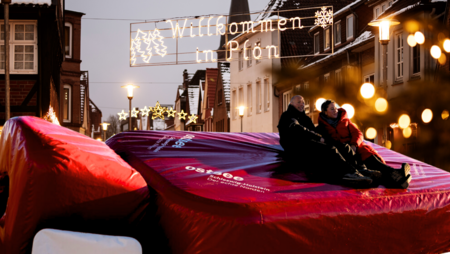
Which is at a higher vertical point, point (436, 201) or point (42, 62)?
point (42, 62)

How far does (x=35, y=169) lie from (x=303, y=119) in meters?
3.36

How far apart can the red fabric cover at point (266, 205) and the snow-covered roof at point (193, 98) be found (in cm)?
4824

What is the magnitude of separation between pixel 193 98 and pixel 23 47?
41455 millimetres

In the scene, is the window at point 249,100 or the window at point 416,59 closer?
the window at point 416,59

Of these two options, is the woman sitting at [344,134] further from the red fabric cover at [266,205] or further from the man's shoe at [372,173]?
the red fabric cover at [266,205]

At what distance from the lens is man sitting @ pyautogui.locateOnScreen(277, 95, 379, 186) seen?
220 inches

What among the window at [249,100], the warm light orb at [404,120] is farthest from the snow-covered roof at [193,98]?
the warm light orb at [404,120]

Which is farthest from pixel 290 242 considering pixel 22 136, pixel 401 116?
pixel 401 116

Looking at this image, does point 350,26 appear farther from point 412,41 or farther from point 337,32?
point 412,41

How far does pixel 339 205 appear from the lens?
16.6ft

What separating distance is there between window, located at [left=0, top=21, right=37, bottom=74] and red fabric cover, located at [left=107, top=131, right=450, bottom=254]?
911cm

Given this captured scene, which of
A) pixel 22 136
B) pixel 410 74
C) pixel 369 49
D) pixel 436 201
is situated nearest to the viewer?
pixel 22 136

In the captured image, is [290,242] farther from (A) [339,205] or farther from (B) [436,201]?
(B) [436,201]

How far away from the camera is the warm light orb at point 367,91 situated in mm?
15595
